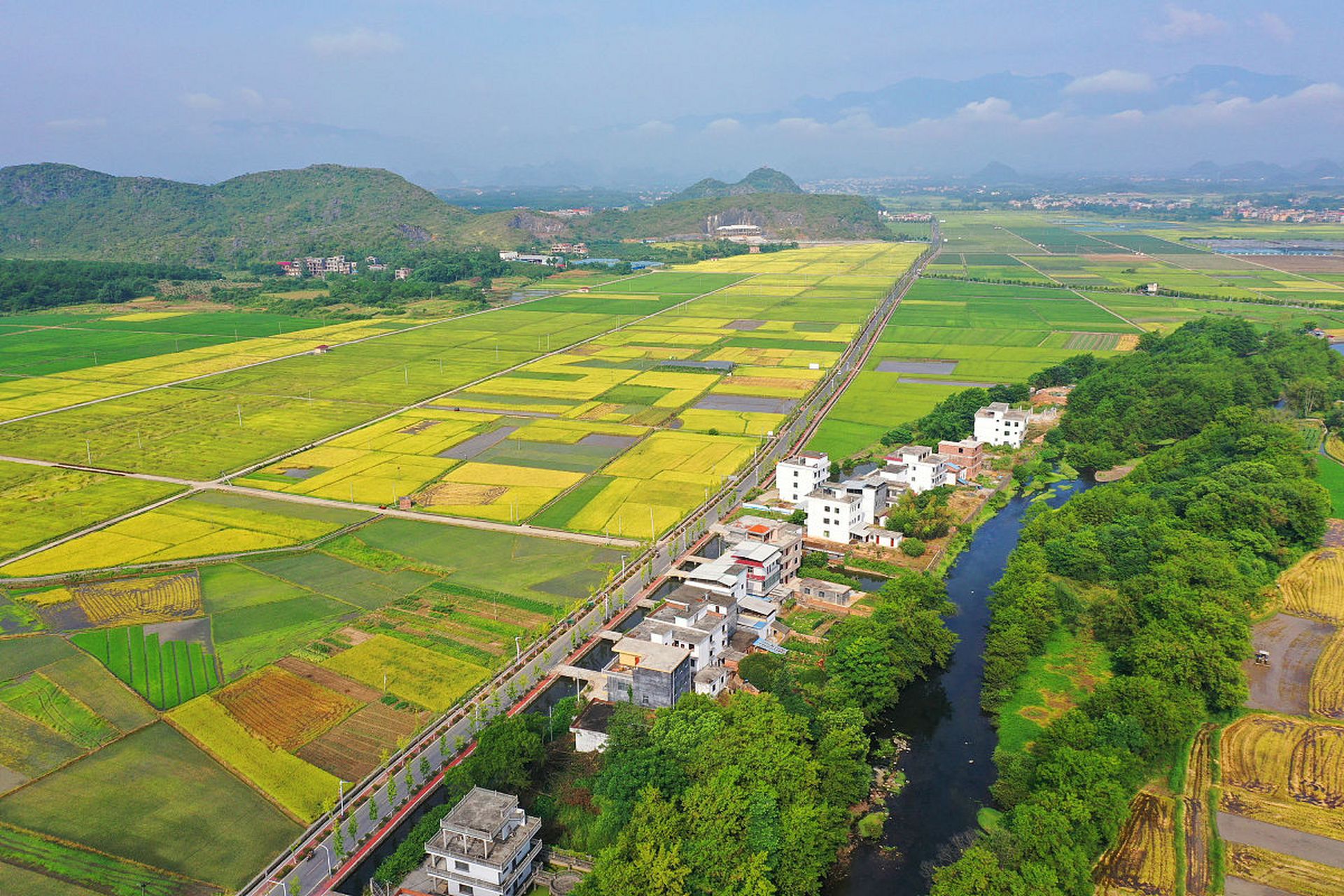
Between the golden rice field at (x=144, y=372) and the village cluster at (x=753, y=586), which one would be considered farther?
the golden rice field at (x=144, y=372)

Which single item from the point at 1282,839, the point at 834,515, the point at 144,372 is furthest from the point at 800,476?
the point at 144,372


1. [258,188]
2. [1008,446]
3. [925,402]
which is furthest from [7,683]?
[258,188]

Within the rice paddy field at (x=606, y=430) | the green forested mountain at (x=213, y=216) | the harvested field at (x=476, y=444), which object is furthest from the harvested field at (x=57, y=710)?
the green forested mountain at (x=213, y=216)

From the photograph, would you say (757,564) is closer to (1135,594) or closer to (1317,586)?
(1135,594)

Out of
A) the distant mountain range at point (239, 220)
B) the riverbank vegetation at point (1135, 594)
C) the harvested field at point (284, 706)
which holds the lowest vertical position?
the harvested field at point (284, 706)

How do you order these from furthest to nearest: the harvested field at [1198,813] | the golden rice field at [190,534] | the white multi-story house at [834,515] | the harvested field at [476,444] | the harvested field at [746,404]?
the harvested field at [746,404], the harvested field at [476,444], the white multi-story house at [834,515], the golden rice field at [190,534], the harvested field at [1198,813]

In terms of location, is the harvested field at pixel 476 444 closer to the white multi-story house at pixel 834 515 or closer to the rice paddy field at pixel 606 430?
the rice paddy field at pixel 606 430

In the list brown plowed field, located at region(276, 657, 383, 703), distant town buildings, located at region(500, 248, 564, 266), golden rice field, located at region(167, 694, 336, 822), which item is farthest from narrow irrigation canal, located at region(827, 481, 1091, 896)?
distant town buildings, located at region(500, 248, 564, 266)
